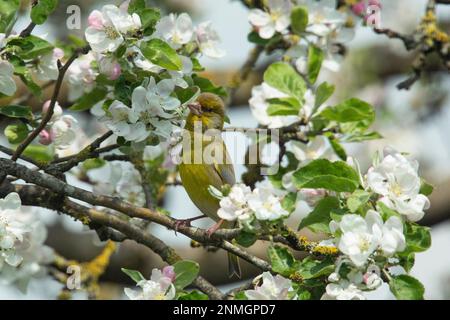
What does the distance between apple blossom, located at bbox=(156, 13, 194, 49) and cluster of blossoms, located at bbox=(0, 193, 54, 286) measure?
0.90 m

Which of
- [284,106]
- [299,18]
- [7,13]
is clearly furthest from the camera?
[299,18]

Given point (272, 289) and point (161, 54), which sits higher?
point (161, 54)

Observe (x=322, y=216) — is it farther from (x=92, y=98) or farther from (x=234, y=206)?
(x=92, y=98)

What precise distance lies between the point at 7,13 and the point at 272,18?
4.66 feet

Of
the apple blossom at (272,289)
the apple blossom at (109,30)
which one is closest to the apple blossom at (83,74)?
the apple blossom at (109,30)

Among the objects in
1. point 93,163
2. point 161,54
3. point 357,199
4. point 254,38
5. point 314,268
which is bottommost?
point 93,163

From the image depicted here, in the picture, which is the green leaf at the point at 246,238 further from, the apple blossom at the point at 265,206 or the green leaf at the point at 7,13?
the green leaf at the point at 7,13

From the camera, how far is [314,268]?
10.1ft

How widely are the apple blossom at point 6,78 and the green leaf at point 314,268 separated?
47.2 inches

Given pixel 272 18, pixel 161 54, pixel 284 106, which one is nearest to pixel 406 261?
pixel 161 54

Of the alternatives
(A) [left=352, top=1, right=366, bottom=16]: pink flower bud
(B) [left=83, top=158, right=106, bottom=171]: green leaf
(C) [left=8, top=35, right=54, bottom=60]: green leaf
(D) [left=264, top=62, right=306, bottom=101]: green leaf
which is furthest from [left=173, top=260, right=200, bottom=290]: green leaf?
(A) [left=352, top=1, right=366, bottom=16]: pink flower bud

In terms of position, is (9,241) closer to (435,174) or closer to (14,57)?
(14,57)

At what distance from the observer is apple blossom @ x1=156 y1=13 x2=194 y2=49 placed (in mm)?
3869
